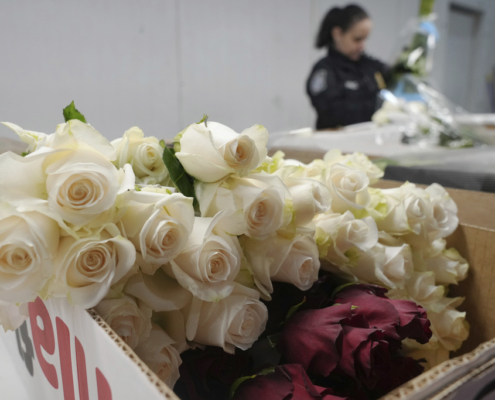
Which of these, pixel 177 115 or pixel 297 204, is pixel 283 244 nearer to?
pixel 297 204

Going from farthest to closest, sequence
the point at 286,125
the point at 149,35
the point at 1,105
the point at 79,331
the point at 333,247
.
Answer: the point at 286,125 → the point at 149,35 → the point at 1,105 → the point at 333,247 → the point at 79,331

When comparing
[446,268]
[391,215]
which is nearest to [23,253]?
[391,215]

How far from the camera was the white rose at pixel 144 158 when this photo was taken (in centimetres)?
39

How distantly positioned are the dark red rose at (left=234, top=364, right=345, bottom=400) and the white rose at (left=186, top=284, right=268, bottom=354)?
0.09 ft

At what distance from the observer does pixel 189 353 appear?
351mm

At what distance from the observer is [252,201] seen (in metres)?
0.31

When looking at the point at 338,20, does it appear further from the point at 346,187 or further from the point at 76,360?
the point at 76,360

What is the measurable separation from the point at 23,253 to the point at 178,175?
136 mm

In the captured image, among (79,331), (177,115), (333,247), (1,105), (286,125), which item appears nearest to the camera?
(79,331)

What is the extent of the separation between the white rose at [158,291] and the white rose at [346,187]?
0.18 m

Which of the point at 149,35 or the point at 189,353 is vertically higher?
the point at 149,35

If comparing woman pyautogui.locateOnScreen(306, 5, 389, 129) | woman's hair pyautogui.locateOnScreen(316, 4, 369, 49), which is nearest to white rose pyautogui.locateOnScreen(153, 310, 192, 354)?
woman pyautogui.locateOnScreen(306, 5, 389, 129)

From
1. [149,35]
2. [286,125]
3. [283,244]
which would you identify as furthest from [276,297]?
[286,125]

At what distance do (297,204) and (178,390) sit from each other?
0.62 ft
